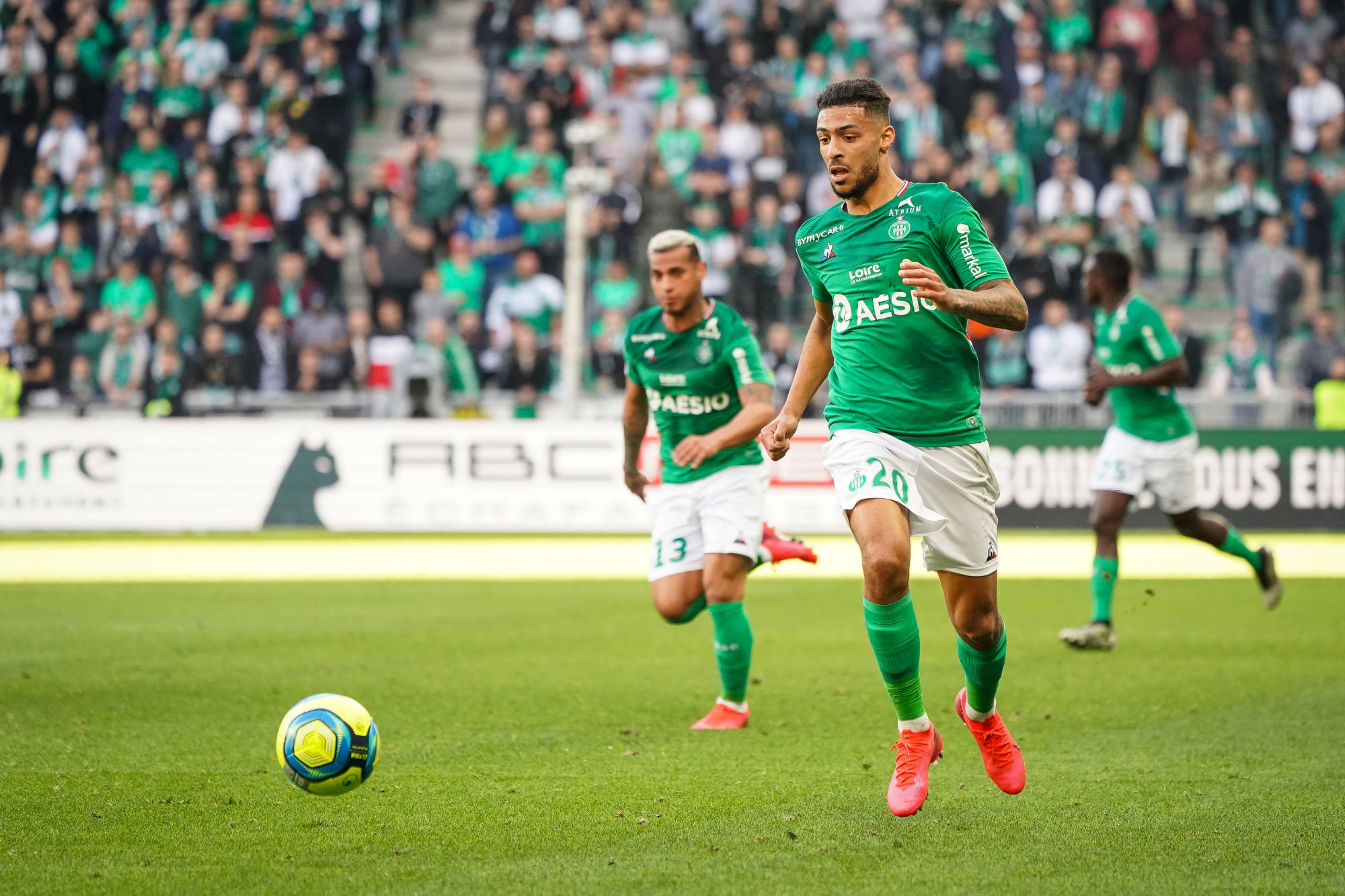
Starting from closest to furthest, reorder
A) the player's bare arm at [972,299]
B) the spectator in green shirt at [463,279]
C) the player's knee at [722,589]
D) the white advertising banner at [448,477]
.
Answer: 1. the player's bare arm at [972,299]
2. the player's knee at [722,589]
3. the white advertising banner at [448,477]
4. the spectator in green shirt at [463,279]

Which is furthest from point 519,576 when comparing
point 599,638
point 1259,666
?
point 1259,666

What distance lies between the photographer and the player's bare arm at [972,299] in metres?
4.94

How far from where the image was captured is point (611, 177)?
21.2 meters

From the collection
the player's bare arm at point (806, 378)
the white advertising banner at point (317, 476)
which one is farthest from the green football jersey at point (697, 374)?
the white advertising banner at point (317, 476)

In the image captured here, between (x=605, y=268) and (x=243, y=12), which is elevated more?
(x=243, y=12)

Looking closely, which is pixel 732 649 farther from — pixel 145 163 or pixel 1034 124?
pixel 145 163

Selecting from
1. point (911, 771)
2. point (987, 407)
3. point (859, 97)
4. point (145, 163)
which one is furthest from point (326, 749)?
point (145, 163)

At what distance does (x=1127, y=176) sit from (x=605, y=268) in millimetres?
7112

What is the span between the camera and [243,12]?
23.5m

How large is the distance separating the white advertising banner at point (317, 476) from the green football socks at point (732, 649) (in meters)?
9.85

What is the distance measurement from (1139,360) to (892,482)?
16.9ft

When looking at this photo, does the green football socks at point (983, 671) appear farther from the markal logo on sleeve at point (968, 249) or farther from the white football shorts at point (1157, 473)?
the white football shorts at point (1157, 473)

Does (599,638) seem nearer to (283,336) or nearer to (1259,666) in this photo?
(1259,666)

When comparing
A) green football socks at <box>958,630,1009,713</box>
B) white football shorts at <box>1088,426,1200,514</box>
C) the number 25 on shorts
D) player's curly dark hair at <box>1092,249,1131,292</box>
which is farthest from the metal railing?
the number 25 on shorts
